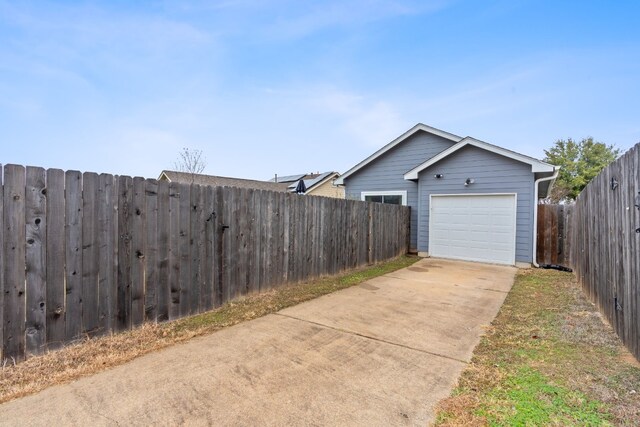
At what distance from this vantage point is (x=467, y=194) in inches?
397

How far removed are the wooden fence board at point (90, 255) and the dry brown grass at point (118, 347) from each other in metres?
0.24

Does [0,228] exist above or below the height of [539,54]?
below

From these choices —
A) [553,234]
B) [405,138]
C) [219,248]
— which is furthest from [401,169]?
[219,248]

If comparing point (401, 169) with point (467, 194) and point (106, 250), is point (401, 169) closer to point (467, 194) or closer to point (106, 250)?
point (467, 194)

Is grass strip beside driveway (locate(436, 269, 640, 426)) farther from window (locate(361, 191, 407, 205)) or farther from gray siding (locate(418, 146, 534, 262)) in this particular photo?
window (locate(361, 191, 407, 205))

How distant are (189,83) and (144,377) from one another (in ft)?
32.8

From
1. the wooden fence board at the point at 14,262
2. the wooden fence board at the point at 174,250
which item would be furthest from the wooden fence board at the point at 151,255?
→ the wooden fence board at the point at 14,262

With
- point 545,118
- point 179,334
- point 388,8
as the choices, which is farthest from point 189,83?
point 545,118

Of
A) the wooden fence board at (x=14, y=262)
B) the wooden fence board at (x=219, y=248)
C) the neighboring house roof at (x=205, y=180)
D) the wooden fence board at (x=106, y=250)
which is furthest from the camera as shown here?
the neighboring house roof at (x=205, y=180)

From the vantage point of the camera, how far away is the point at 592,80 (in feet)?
32.8

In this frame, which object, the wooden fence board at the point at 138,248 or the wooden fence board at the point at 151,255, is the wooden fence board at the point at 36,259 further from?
the wooden fence board at the point at 151,255

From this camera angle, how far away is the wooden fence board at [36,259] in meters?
2.87

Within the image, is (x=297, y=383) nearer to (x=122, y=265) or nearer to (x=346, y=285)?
(x=122, y=265)

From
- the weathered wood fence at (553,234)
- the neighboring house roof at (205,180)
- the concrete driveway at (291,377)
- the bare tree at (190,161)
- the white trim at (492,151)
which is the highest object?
the bare tree at (190,161)
